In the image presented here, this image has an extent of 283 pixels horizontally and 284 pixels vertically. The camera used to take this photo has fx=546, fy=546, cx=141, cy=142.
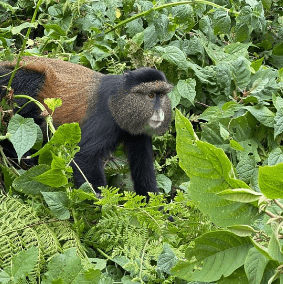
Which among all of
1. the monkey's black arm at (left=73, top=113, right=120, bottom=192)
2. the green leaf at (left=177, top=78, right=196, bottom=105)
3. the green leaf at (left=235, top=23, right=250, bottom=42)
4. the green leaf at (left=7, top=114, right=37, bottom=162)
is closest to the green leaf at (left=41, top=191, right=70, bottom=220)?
the green leaf at (left=7, top=114, right=37, bottom=162)

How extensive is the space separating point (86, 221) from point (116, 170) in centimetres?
171

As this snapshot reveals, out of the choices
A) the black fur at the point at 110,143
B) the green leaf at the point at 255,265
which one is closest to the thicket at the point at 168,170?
the green leaf at the point at 255,265

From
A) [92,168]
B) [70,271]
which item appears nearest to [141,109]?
[92,168]

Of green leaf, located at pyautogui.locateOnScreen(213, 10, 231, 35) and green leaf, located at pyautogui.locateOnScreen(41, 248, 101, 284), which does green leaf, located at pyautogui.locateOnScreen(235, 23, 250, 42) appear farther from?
green leaf, located at pyautogui.locateOnScreen(41, 248, 101, 284)

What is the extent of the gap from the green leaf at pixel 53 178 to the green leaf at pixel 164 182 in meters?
1.83

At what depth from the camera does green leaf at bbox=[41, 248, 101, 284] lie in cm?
232

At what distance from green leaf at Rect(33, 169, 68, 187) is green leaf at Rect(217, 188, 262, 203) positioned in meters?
1.37

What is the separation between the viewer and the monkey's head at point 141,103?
4.53 m

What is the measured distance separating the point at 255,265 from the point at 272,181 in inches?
12.5

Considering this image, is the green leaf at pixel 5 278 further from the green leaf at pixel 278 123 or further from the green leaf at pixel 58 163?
the green leaf at pixel 278 123

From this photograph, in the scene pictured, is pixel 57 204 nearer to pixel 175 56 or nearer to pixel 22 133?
pixel 22 133

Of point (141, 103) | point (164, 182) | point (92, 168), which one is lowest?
point (164, 182)

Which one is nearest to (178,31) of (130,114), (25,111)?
(130,114)

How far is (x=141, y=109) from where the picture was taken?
460 cm
